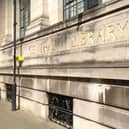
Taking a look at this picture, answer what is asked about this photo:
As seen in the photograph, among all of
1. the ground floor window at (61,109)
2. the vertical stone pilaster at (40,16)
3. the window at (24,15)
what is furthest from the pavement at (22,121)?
the window at (24,15)

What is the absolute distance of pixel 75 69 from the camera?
8516mm

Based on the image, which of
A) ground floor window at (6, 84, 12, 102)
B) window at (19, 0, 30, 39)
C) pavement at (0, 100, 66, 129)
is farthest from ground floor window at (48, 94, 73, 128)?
window at (19, 0, 30, 39)

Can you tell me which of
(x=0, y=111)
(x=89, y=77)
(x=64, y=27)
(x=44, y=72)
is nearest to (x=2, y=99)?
(x=0, y=111)

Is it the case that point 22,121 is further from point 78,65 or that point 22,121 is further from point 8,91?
point 8,91

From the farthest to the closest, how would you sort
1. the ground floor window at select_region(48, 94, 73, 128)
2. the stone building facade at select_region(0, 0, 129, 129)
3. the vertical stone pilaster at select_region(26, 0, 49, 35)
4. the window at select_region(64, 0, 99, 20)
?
the vertical stone pilaster at select_region(26, 0, 49, 35)
the window at select_region(64, 0, 99, 20)
the ground floor window at select_region(48, 94, 73, 128)
the stone building facade at select_region(0, 0, 129, 129)

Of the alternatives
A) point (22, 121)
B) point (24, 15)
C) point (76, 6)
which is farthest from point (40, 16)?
point (22, 121)

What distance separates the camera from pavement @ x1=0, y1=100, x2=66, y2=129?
958 cm

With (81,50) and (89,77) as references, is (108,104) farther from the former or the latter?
(81,50)

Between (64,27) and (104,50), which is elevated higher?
(64,27)

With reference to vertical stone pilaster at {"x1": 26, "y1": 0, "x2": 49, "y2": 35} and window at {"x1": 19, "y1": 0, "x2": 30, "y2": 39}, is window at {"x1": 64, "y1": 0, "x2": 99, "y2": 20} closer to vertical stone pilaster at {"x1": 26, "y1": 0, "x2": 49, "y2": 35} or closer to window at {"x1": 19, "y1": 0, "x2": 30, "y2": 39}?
vertical stone pilaster at {"x1": 26, "y1": 0, "x2": 49, "y2": 35}

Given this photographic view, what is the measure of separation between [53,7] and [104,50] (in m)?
4.94

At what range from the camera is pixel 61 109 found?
31.8 ft

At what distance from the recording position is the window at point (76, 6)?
10.1 metres

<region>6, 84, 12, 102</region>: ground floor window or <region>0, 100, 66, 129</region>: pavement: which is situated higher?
<region>6, 84, 12, 102</region>: ground floor window
